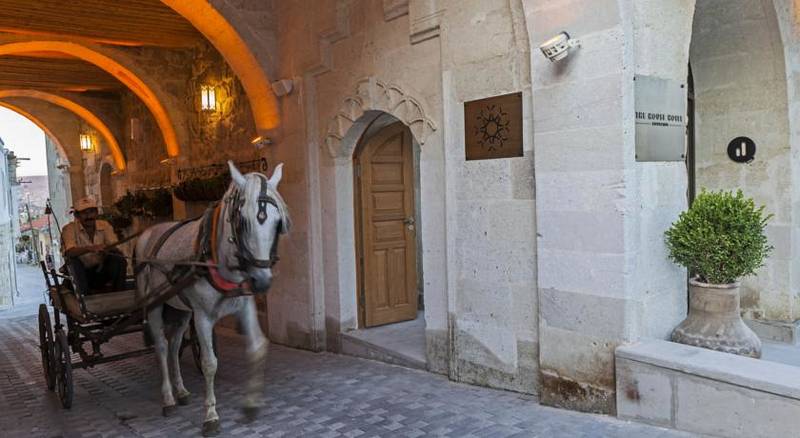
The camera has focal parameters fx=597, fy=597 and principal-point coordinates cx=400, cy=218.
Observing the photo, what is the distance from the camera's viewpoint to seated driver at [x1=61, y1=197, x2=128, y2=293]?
17.2 ft

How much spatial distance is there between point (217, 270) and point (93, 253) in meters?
2.02

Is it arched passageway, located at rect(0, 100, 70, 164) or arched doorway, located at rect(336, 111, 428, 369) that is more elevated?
arched passageway, located at rect(0, 100, 70, 164)

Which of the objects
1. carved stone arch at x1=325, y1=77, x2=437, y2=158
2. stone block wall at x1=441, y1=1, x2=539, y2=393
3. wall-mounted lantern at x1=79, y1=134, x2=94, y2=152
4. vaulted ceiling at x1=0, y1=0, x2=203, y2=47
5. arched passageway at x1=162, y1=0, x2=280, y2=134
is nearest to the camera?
stone block wall at x1=441, y1=1, x2=539, y2=393

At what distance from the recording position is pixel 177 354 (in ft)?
16.3

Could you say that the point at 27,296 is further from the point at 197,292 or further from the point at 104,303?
the point at 197,292

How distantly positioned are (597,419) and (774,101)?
11.2ft

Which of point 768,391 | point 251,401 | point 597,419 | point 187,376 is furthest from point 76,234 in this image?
point 768,391

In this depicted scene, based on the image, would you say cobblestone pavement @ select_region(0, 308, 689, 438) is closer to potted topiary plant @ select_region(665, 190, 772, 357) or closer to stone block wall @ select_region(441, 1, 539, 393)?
stone block wall @ select_region(441, 1, 539, 393)

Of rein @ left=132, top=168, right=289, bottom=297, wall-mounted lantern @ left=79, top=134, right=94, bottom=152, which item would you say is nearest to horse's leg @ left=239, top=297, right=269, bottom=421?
rein @ left=132, top=168, right=289, bottom=297

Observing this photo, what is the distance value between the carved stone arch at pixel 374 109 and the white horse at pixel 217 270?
1618mm

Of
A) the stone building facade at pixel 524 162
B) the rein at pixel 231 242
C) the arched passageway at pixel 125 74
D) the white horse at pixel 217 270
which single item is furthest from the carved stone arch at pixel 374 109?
the arched passageway at pixel 125 74

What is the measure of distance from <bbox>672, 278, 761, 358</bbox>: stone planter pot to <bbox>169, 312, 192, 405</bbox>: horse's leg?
376cm

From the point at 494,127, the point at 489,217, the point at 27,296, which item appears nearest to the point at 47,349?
the point at 489,217

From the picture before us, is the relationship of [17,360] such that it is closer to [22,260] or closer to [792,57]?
[792,57]
